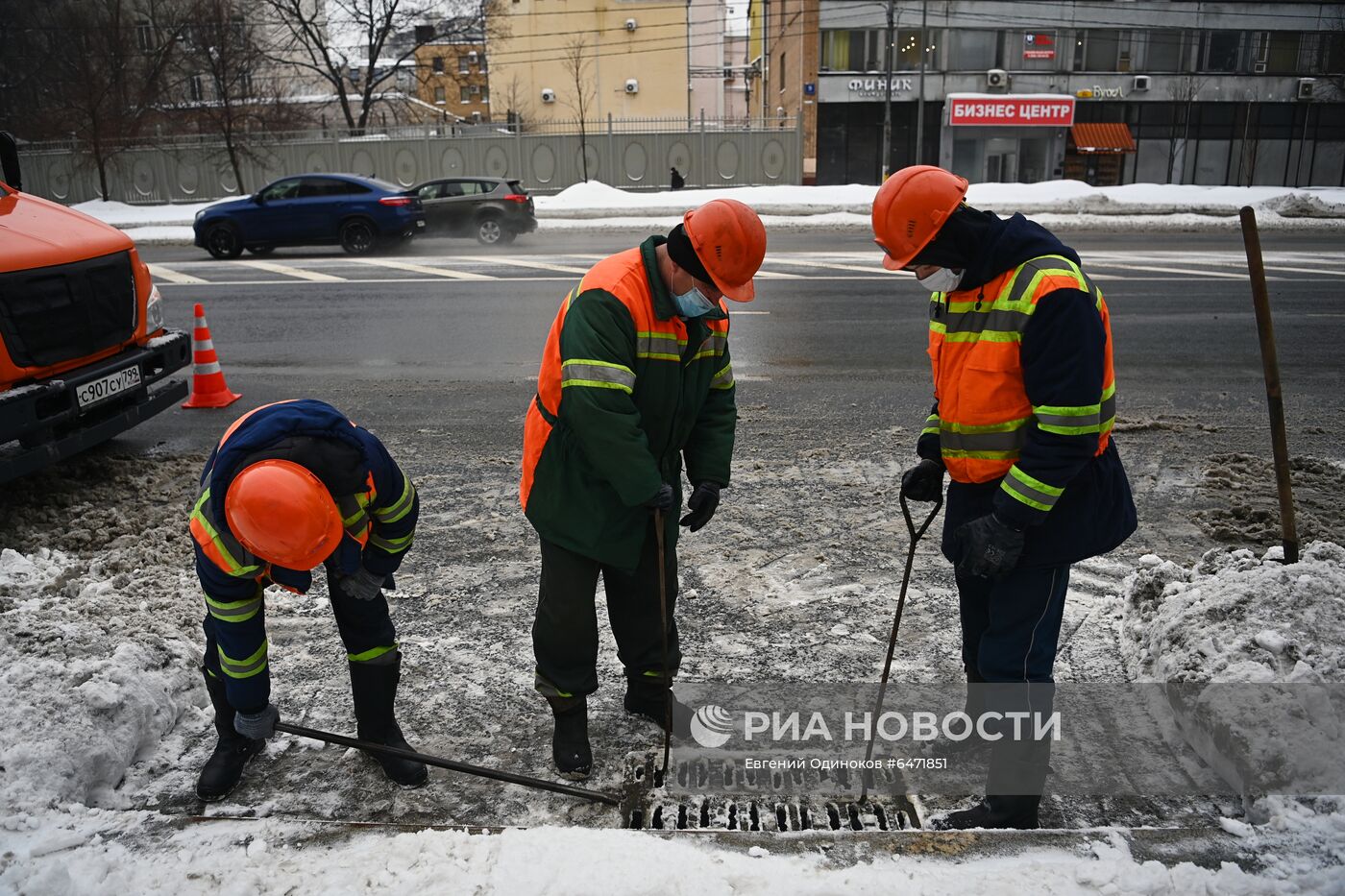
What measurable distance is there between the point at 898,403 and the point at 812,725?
4.44 meters

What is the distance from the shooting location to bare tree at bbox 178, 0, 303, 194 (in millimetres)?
30922

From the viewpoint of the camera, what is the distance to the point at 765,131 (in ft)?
104

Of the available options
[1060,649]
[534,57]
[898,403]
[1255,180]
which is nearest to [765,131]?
[534,57]

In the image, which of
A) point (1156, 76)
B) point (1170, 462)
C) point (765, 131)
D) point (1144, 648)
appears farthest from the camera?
point (1156, 76)

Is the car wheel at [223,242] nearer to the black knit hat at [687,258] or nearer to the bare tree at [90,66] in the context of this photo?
the bare tree at [90,66]

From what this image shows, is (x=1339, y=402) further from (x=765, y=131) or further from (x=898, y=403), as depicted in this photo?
(x=765, y=131)

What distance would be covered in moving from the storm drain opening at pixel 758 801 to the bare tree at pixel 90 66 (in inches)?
1295

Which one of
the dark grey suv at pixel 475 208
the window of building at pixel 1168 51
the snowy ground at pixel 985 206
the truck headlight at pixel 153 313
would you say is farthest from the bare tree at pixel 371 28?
the truck headlight at pixel 153 313

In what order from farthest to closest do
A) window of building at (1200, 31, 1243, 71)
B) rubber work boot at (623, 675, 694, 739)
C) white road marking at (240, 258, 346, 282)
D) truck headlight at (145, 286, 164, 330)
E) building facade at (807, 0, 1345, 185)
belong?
1. window of building at (1200, 31, 1243, 71)
2. building facade at (807, 0, 1345, 185)
3. white road marking at (240, 258, 346, 282)
4. truck headlight at (145, 286, 164, 330)
5. rubber work boot at (623, 675, 694, 739)

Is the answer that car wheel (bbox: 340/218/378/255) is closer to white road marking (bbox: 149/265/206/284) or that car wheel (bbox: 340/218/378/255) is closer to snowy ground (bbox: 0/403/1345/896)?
white road marking (bbox: 149/265/206/284)

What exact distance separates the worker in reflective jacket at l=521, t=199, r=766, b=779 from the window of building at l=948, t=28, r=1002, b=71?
38.5 meters

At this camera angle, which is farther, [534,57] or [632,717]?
[534,57]

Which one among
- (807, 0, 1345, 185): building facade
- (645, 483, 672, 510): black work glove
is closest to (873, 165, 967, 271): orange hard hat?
(645, 483, 672, 510): black work glove

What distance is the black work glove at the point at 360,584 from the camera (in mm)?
3156
